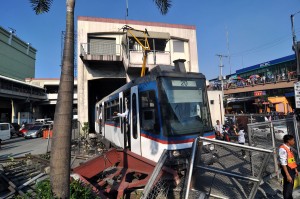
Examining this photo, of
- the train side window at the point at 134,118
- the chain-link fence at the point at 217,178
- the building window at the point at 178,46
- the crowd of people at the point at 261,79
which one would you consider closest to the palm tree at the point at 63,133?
the chain-link fence at the point at 217,178

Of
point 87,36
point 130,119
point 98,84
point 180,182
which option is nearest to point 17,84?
point 98,84

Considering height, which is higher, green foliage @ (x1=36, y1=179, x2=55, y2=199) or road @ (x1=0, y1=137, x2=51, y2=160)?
green foliage @ (x1=36, y1=179, x2=55, y2=199)

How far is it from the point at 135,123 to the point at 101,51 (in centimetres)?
1487

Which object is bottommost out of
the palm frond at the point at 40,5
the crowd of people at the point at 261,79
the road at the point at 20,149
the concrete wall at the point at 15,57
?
the road at the point at 20,149

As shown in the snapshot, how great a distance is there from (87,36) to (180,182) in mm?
18384

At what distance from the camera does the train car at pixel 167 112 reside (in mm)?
6578

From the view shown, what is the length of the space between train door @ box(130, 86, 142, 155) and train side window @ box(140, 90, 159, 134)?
311mm

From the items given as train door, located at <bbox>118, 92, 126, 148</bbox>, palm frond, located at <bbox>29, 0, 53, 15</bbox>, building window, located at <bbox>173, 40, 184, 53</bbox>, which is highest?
building window, located at <bbox>173, 40, 184, 53</bbox>

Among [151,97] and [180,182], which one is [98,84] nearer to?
[151,97]

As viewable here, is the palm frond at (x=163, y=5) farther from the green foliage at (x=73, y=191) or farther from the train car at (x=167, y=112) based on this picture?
the green foliage at (x=73, y=191)

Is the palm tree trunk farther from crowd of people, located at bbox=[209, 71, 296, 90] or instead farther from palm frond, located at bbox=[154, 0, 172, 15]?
crowd of people, located at bbox=[209, 71, 296, 90]

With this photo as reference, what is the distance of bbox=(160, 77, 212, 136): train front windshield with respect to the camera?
6617mm

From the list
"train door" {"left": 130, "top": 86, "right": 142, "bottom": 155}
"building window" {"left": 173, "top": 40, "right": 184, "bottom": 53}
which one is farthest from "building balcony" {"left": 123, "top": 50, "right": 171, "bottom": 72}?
"train door" {"left": 130, "top": 86, "right": 142, "bottom": 155}

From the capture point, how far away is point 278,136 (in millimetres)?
7484
